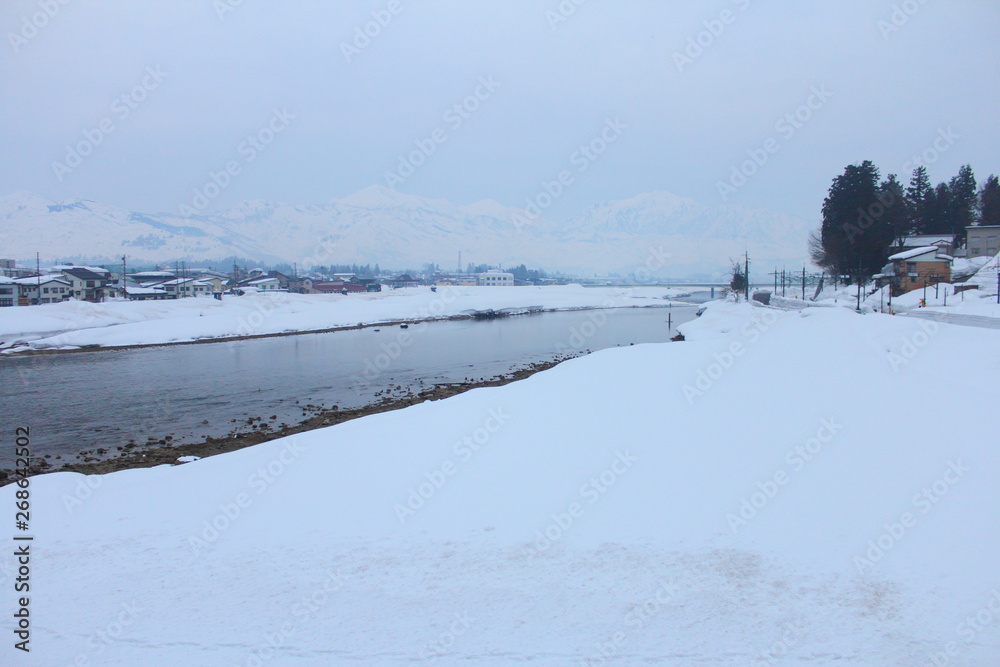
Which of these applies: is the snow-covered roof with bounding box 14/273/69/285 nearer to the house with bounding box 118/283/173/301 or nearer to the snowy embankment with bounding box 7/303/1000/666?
the house with bounding box 118/283/173/301

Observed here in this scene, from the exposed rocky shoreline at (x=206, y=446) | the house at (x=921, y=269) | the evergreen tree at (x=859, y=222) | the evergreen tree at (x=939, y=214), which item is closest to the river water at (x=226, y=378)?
the exposed rocky shoreline at (x=206, y=446)

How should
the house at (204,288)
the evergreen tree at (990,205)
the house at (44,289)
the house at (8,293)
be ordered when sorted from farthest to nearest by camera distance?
the house at (204,288)
the house at (44,289)
the house at (8,293)
the evergreen tree at (990,205)

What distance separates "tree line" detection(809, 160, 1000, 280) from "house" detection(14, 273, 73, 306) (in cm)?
5853

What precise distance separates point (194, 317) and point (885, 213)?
44997 mm

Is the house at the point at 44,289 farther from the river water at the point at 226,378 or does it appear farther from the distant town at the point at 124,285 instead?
the river water at the point at 226,378

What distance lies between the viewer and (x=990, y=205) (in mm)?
35531

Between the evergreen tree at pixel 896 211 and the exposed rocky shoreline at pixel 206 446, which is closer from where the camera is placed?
the exposed rocky shoreline at pixel 206 446

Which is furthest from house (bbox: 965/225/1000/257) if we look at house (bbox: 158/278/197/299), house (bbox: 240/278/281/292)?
→ house (bbox: 240/278/281/292)

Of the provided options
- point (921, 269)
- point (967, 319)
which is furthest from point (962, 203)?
point (967, 319)

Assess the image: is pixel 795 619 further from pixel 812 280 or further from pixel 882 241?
pixel 812 280

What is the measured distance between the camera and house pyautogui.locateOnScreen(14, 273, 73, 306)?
4319 cm

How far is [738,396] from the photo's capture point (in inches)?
390

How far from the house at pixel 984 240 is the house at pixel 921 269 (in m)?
4.38

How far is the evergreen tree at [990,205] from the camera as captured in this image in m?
34.4
